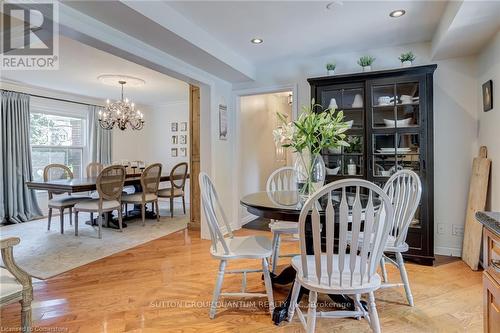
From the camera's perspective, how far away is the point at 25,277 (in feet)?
4.97

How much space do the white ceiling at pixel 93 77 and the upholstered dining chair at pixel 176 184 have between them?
1.54 meters

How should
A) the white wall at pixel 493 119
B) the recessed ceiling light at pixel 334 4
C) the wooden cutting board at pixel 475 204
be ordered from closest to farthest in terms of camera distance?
the recessed ceiling light at pixel 334 4
the white wall at pixel 493 119
the wooden cutting board at pixel 475 204

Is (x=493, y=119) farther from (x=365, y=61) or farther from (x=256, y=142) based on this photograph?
(x=256, y=142)

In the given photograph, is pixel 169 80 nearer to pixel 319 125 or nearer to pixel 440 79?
pixel 319 125

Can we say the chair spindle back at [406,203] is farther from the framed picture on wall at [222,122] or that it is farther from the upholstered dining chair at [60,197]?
the upholstered dining chair at [60,197]

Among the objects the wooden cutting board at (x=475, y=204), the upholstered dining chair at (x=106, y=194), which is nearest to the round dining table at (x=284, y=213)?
the wooden cutting board at (x=475, y=204)

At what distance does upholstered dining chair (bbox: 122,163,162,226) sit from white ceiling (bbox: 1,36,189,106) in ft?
4.91

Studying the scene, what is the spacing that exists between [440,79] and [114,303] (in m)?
3.79

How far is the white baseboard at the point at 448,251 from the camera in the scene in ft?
9.85

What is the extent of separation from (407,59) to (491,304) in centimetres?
258

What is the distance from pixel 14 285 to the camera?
4.83ft

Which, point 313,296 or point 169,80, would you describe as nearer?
point 313,296

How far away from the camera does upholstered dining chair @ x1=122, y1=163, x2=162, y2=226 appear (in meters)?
4.48

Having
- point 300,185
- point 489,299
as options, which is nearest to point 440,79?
point 300,185
